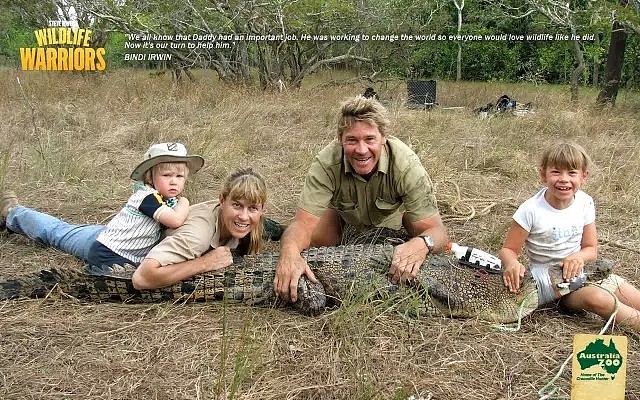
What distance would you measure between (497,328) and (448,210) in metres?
1.81

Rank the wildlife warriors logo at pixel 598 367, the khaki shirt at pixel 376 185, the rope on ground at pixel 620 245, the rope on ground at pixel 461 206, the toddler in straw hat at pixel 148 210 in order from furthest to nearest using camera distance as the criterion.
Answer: the rope on ground at pixel 461 206 → the rope on ground at pixel 620 245 → the khaki shirt at pixel 376 185 → the toddler in straw hat at pixel 148 210 → the wildlife warriors logo at pixel 598 367

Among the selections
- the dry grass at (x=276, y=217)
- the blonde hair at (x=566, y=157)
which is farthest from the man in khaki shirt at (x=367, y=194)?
the blonde hair at (x=566, y=157)

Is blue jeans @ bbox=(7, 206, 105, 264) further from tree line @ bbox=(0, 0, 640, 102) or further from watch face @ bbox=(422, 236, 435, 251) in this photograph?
tree line @ bbox=(0, 0, 640, 102)

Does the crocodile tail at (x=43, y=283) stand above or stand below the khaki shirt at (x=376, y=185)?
below

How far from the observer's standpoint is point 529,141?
6852mm

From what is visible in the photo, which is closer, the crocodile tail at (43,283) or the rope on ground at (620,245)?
the crocodile tail at (43,283)

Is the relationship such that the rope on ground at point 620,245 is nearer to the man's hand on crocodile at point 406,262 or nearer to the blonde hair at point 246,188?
→ the man's hand on crocodile at point 406,262

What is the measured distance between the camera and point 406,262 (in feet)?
9.76

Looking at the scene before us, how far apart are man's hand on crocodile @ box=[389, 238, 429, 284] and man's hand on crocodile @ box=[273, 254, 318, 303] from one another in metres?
0.38

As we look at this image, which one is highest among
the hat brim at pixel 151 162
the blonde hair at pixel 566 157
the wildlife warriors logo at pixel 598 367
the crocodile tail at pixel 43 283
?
the blonde hair at pixel 566 157

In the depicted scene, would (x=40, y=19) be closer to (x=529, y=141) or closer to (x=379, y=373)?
(x=529, y=141)

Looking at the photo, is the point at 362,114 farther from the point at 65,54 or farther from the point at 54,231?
the point at 65,54

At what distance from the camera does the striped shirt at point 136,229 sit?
3.10 metres

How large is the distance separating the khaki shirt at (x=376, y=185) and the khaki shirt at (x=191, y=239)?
0.54 meters
